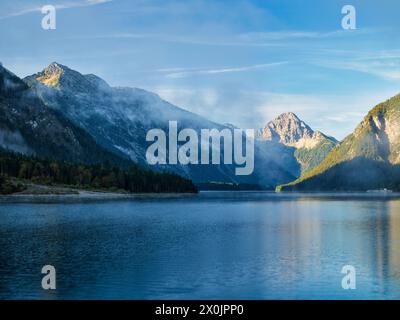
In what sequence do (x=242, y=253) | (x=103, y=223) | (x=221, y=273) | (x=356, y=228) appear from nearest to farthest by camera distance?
(x=221, y=273), (x=242, y=253), (x=356, y=228), (x=103, y=223)

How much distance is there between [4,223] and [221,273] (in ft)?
236

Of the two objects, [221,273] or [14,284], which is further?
[221,273]

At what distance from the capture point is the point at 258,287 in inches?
2170

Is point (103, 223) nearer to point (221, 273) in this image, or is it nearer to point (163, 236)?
point (163, 236)

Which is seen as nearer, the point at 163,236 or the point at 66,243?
the point at 66,243

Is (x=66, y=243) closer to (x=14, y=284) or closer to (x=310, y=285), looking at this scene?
(x=14, y=284)

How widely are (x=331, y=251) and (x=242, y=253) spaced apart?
46.8 ft

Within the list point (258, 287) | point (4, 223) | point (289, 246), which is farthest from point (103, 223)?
point (258, 287)

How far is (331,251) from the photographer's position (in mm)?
80062
